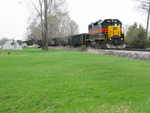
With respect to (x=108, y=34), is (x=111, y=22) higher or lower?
higher

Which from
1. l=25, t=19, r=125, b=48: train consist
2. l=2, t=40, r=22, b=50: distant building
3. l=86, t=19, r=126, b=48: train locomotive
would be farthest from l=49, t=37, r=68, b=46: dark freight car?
l=86, t=19, r=126, b=48: train locomotive

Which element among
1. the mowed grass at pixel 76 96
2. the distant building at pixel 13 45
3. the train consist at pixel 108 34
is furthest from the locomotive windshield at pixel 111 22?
the distant building at pixel 13 45

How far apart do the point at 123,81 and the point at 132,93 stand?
167 centimetres

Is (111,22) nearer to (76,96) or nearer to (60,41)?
(76,96)

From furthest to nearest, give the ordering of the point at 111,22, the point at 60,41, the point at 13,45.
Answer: the point at 60,41 < the point at 13,45 < the point at 111,22

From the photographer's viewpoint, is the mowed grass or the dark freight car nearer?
the mowed grass

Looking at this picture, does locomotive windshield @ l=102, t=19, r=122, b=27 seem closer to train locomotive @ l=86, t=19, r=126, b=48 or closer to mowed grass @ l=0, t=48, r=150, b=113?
train locomotive @ l=86, t=19, r=126, b=48

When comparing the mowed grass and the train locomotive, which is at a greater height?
the train locomotive

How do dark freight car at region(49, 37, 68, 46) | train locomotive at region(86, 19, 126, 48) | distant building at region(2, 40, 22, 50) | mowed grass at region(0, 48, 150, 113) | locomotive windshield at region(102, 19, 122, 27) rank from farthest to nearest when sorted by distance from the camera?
dark freight car at region(49, 37, 68, 46) < distant building at region(2, 40, 22, 50) < locomotive windshield at region(102, 19, 122, 27) < train locomotive at region(86, 19, 126, 48) < mowed grass at region(0, 48, 150, 113)

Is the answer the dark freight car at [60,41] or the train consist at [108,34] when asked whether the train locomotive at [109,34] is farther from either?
the dark freight car at [60,41]

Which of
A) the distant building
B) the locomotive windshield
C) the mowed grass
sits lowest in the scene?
the mowed grass

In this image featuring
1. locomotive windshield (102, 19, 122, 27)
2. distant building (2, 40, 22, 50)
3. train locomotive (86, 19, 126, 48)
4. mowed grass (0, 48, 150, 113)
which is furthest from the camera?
distant building (2, 40, 22, 50)

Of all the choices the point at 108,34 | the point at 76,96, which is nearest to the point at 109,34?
the point at 108,34

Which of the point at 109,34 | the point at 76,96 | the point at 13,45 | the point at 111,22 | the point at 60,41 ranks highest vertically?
the point at 111,22
